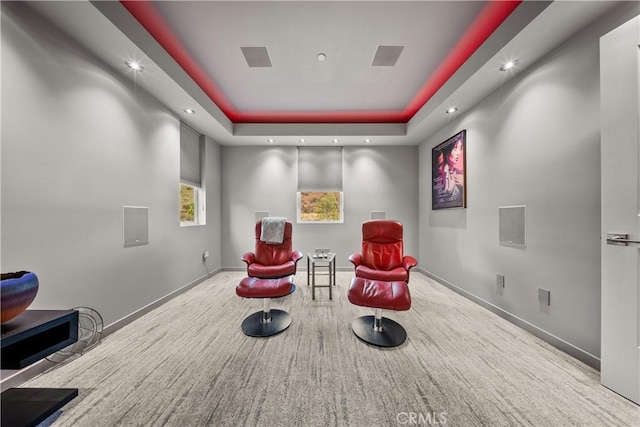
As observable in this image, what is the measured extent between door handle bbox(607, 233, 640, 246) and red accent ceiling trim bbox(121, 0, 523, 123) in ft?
6.63

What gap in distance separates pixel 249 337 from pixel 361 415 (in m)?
1.32

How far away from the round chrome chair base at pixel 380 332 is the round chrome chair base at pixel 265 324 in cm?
77

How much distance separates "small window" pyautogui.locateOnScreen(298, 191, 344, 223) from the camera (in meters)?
4.97

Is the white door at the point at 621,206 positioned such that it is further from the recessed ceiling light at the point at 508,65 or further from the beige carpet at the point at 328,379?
the recessed ceiling light at the point at 508,65

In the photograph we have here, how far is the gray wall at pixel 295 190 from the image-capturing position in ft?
15.9

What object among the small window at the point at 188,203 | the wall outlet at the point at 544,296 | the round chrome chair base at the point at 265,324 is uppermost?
the small window at the point at 188,203

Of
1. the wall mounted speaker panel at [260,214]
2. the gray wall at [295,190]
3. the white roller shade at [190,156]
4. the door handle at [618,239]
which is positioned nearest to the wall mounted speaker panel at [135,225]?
the white roller shade at [190,156]

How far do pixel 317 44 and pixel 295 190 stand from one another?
9.34ft

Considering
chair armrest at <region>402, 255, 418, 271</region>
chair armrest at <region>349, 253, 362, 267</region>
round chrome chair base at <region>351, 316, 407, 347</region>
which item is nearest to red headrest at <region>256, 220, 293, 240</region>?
chair armrest at <region>349, 253, 362, 267</region>

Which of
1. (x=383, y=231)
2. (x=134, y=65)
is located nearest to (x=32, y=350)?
(x=134, y=65)

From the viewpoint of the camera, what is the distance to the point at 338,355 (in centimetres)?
195

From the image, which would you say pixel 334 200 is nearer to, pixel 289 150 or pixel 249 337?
pixel 289 150

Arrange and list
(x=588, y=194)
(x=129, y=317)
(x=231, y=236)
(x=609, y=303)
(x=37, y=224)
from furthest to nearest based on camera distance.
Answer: (x=231, y=236) < (x=129, y=317) < (x=588, y=194) < (x=37, y=224) < (x=609, y=303)

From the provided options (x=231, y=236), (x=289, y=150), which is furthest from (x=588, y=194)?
(x=231, y=236)
